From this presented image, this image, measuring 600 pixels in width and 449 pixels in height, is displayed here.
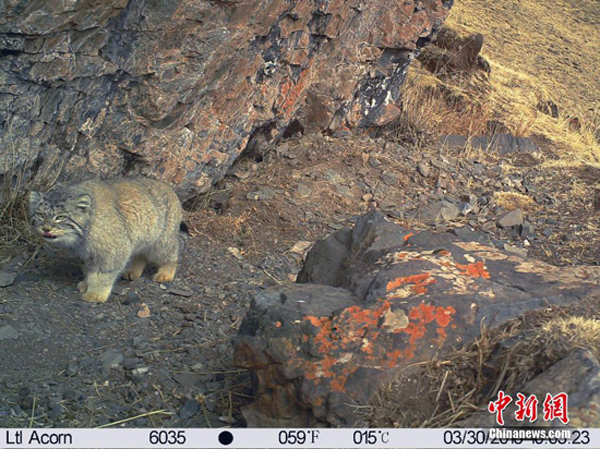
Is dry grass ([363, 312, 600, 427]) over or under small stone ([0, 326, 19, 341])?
over

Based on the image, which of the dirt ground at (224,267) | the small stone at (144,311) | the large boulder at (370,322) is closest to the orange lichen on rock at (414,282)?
the large boulder at (370,322)

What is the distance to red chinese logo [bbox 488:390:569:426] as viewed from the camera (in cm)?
318

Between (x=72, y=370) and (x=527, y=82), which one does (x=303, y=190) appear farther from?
(x=527, y=82)

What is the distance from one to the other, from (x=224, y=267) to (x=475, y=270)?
279 centimetres

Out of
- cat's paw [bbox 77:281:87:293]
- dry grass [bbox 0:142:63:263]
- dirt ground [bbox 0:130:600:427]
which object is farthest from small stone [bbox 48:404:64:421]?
dry grass [bbox 0:142:63:263]

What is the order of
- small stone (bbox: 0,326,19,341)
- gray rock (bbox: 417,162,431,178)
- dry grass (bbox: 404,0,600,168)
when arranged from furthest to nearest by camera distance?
1. dry grass (bbox: 404,0,600,168)
2. gray rock (bbox: 417,162,431,178)
3. small stone (bbox: 0,326,19,341)

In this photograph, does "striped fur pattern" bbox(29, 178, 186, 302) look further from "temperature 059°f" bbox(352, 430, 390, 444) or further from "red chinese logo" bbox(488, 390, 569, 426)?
"red chinese logo" bbox(488, 390, 569, 426)

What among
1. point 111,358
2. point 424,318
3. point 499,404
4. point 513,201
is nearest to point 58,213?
point 111,358

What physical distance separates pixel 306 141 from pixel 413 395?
5.63 metres

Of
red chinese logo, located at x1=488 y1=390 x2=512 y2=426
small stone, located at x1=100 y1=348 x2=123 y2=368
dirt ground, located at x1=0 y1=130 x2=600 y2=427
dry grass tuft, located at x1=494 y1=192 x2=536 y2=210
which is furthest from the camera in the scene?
dry grass tuft, located at x1=494 y1=192 x2=536 y2=210

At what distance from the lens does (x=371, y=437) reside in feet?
11.4

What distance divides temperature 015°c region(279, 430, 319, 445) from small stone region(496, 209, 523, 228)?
530cm

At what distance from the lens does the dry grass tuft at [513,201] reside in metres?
8.94

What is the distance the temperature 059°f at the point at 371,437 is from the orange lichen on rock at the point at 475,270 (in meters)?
1.29
